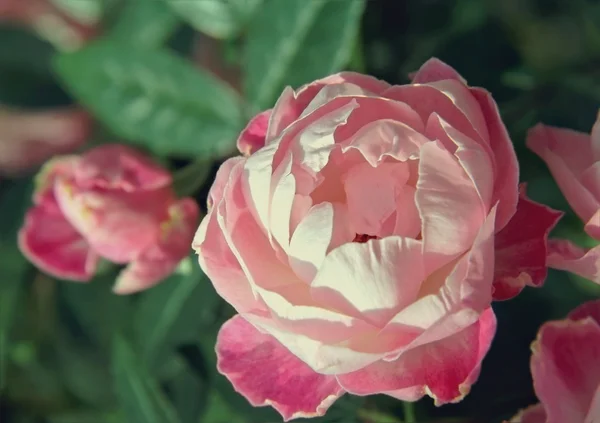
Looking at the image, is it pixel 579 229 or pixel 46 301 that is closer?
pixel 579 229

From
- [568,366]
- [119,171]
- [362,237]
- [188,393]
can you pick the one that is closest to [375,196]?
[362,237]

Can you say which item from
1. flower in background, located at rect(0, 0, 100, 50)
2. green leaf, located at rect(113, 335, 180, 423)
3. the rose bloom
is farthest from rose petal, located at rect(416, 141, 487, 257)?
flower in background, located at rect(0, 0, 100, 50)

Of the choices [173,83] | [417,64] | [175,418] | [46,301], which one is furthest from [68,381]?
[417,64]

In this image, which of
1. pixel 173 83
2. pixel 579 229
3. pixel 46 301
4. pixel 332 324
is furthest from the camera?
pixel 46 301

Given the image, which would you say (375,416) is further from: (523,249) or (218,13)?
(218,13)

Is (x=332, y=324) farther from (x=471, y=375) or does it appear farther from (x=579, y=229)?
(x=579, y=229)

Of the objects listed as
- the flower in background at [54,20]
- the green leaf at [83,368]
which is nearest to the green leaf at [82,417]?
the green leaf at [83,368]

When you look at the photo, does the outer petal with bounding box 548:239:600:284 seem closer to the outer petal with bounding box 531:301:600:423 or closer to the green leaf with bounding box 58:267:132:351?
the outer petal with bounding box 531:301:600:423
